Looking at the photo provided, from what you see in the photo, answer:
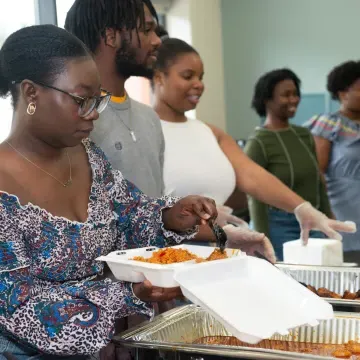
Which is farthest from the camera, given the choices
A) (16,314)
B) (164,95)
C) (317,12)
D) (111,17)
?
(317,12)

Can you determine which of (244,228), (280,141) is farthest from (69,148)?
(280,141)

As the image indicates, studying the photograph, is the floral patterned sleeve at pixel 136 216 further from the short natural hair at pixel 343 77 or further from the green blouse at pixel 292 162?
the short natural hair at pixel 343 77

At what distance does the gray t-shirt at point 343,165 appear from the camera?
2857 mm

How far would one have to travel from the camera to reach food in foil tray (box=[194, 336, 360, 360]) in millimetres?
1297

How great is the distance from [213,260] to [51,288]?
295 mm

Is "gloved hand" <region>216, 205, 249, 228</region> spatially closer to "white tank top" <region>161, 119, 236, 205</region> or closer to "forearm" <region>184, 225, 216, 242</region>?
"white tank top" <region>161, 119, 236, 205</region>

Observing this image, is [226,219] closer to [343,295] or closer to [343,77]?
[343,295]

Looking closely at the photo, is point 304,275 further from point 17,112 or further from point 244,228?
point 17,112

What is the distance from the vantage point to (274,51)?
5.25 metres

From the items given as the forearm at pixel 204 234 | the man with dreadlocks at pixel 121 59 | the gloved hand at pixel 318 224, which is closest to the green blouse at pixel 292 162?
the gloved hand at pixel 318 224

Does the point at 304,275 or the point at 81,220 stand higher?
the point at 81,220

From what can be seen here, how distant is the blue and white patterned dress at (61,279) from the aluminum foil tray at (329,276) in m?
0.66

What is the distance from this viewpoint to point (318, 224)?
79.6 inches

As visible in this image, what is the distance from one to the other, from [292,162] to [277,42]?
8.74ft
